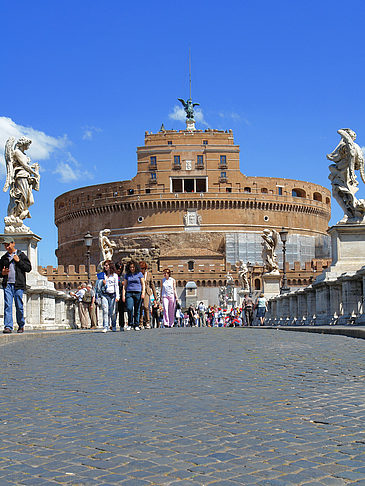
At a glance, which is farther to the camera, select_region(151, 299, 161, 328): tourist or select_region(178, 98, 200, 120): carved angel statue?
select_region(178, 98, 200, 120): carved angel statue

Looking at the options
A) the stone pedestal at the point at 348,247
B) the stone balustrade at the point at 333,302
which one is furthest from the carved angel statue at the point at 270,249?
the stone pedestal at the point at 348,247

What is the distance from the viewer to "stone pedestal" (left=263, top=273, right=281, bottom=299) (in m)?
22.7

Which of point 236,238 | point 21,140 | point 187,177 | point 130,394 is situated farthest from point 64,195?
point 130,394

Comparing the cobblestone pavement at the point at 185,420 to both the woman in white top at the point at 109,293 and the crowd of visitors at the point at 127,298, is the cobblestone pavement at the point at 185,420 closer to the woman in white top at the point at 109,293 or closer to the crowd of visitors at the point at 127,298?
the woman in white top at the point at 109,293

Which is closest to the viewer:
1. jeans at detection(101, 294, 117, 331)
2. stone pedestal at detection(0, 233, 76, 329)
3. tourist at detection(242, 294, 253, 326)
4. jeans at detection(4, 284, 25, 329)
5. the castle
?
jeans at detection(4, 284, 25, 329)

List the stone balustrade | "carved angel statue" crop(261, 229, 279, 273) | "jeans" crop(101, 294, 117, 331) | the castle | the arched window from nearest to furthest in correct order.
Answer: the stone balustrade
"jeans" crop(101, 294, 117, 331)
"carved angel statue" crop(261, 229, 279, 273)
the castle
the arched window

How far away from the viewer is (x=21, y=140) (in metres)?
10.9

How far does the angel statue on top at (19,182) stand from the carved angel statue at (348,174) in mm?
4533

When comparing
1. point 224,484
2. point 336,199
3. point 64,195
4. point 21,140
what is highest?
point 64,195

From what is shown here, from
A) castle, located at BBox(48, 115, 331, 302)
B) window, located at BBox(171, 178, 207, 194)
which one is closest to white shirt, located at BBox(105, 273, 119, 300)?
castle, located at BBox(48, 115, 331, 302)

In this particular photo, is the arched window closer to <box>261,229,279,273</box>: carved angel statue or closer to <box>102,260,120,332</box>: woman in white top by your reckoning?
<box>261,229,279,273</box>: carved angel statue

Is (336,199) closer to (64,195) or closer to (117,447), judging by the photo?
(117,447)

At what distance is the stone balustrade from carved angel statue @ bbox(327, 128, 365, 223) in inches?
44.6

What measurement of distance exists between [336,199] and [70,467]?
29.8 feet
